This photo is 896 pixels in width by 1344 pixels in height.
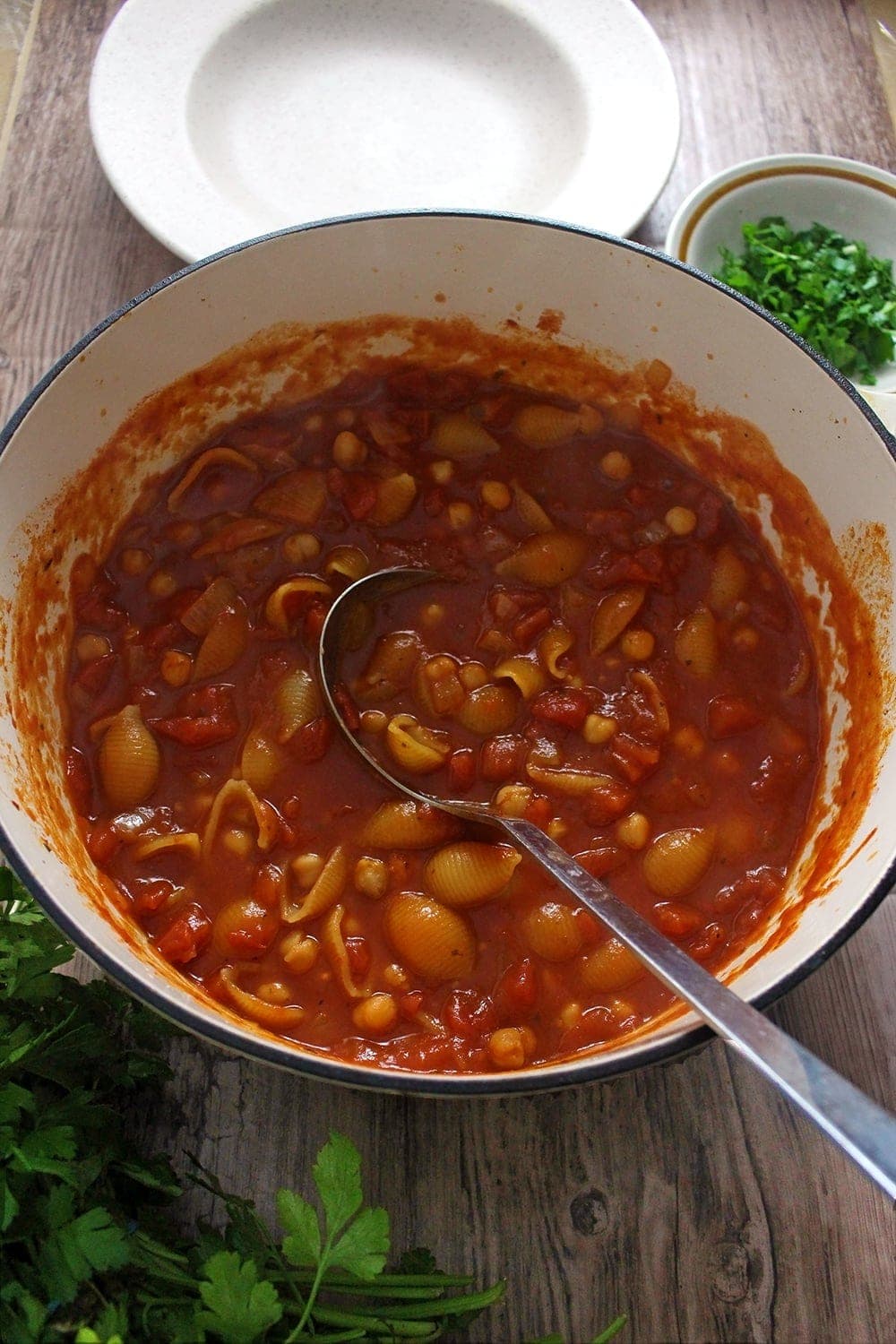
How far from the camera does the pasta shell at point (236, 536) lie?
2266 millimetres

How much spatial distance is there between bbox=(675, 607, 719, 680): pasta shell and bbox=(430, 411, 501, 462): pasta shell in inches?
21.0

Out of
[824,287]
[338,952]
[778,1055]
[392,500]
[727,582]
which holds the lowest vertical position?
[338,952]

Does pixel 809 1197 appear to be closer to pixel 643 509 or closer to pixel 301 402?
pixel 643 509

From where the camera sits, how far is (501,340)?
2.28m

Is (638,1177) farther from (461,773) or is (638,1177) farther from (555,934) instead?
(461,773)

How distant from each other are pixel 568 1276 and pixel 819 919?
2.32ft

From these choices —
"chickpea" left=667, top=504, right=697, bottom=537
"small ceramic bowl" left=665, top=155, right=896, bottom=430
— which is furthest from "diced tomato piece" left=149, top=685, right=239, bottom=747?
"small ceramic bowl" left=665, top=155, right=896, bottom=430

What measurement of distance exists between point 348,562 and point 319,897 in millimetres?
663

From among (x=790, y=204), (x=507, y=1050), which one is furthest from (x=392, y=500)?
(x=790, y=204)

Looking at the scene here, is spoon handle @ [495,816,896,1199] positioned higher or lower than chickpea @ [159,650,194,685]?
higher

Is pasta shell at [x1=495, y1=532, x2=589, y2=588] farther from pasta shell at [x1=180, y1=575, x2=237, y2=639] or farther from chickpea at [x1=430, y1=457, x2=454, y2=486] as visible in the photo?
pasta shell at [x1=180, y1=575, x2=237, y2=639]

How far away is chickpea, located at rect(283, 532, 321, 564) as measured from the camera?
227cm

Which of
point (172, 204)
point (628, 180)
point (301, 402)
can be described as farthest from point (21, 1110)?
point (628, 180)

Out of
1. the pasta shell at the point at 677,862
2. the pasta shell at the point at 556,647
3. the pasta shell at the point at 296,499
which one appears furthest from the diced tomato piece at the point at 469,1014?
the pasta shell at the point at 296,499
